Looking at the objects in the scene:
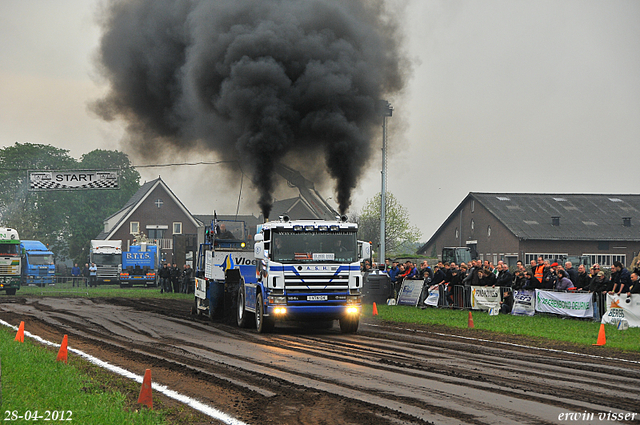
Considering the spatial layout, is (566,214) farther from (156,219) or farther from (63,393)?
(63,393)

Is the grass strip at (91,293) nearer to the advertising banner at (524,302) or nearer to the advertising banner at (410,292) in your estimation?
the advertising banner at (410,292)

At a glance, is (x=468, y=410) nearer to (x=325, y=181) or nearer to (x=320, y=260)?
(x=320, y=260)

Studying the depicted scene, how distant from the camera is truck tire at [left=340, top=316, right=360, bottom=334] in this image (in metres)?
17.2

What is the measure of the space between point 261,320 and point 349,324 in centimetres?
206

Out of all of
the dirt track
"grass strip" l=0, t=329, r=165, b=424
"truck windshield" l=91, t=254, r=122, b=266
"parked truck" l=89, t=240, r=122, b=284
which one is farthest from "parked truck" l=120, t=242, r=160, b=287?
"grass strip" l=0, t=329, r=165, b=424

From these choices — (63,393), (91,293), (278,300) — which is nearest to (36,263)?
(91,293)

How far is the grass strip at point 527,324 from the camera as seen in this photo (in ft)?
51.6

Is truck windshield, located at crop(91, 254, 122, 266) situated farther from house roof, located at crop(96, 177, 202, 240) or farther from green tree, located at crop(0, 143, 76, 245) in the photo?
green tree, located at crop(0, 143, 76, 245)

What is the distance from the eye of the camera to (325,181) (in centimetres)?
2522

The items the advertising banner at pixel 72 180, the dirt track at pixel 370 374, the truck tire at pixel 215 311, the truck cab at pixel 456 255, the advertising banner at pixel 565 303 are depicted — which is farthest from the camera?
the truck cab at pixel 456 255

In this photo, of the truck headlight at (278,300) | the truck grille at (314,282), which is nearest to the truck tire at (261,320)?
the truck headlight at (278,300)

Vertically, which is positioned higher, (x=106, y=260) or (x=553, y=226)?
(x=553, y=226)

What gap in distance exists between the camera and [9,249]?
39375mm

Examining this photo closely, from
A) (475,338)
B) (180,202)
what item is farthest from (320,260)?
(180,202)
